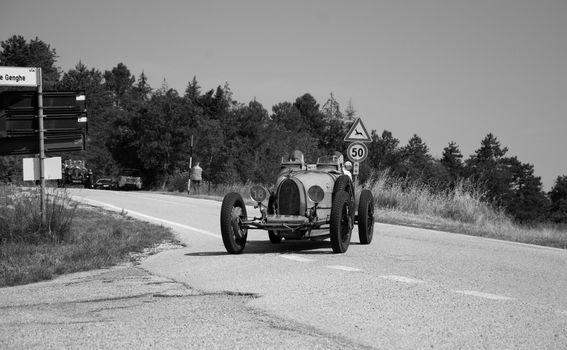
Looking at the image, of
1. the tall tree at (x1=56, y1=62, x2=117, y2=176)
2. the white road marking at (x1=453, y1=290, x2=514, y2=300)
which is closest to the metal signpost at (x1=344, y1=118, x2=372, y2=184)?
the white road marking at (x1=453, y1=290, x2=514, y2=300)

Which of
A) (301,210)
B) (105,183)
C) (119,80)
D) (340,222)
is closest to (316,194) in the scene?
(301,210)

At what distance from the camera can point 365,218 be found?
12258 mm

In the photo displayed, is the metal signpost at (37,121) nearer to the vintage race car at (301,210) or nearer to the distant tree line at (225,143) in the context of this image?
the vintage race car at (301,210)

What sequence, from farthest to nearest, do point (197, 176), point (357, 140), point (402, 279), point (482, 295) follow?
point (197, 176)
point (357, 140)
point (402, 279)
point (482, 295)

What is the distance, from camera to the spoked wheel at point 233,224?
10531 mm

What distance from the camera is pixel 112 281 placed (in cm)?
849

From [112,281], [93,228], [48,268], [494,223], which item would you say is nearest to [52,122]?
[93,228]

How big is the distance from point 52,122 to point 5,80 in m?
1.21

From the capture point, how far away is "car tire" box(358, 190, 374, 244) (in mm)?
12219

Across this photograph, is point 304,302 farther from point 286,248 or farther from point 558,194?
point 558,194

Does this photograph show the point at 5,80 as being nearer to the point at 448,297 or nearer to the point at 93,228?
the point at 93,228

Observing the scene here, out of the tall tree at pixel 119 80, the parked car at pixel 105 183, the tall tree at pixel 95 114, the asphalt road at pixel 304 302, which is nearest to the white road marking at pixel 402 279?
the asphalt road at pixel 304 302

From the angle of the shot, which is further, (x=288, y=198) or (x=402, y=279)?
(x=288, y=198)

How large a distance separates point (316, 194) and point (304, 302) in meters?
4.50
